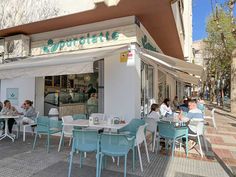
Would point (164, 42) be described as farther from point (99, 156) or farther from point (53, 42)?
point (99, 156)

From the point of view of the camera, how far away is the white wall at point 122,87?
7.55 meters

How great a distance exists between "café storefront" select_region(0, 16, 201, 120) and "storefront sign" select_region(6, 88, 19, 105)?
0.53 ft

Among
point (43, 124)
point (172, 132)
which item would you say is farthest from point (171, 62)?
point (43, 124)

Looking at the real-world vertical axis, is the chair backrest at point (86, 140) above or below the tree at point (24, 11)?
below

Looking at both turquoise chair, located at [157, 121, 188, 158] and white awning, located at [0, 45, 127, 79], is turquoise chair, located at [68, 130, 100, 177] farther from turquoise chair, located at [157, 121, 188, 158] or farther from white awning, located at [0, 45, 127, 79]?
turquoise chair, located at [157, 121, 188, 158]

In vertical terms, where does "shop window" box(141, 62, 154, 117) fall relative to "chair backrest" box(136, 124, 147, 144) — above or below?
above

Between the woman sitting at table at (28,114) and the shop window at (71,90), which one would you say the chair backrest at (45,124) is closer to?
the woman sitting at table at (28,114)

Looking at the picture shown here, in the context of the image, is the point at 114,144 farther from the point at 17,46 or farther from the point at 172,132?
the point at 17,46

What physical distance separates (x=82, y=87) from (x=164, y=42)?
524 cm

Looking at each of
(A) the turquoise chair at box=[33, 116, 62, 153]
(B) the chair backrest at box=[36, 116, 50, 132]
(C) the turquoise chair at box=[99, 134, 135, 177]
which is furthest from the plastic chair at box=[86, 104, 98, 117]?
(C) the turquoise chair at box=[99, 134, 135, 177]

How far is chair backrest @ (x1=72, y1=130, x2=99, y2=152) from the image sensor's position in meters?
4.55

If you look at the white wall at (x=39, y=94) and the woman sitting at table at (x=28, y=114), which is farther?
the white wall at (x=39, y=94)

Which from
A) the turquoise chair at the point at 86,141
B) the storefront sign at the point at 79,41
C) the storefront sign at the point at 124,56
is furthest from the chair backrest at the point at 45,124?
the storefront sign at the point at 79,41

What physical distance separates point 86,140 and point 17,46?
7.20m
